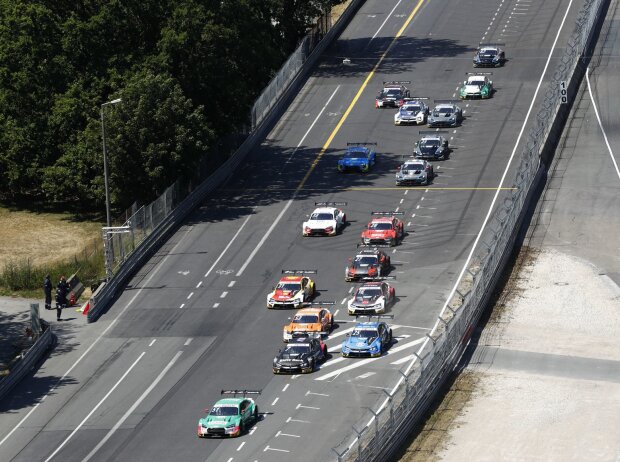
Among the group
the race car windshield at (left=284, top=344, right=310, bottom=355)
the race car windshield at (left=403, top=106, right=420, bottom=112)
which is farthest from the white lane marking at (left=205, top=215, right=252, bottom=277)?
the race car windshield at (left=403, top=106, right=420, bottom=112)

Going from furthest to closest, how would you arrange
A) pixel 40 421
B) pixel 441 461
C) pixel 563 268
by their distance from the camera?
pixel 563 268
pixel 40 421
pixel 441 461

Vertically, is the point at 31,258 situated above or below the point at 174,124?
below

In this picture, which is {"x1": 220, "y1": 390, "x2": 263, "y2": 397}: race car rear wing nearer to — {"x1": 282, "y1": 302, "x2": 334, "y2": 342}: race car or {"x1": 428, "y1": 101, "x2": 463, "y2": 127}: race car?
{"x1": 282, "y1": 302, "x2": 334, "y2": 342}: race car

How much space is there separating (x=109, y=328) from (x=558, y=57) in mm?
53654

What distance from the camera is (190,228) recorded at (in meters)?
91.6

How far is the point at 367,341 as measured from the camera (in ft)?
232

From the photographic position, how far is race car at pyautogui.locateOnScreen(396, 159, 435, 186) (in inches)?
3740

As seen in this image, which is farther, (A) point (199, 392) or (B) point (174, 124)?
(B) point (174, 124)

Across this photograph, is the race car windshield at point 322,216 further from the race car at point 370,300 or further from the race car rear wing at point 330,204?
the race car at point 370,300

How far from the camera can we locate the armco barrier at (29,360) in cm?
7131

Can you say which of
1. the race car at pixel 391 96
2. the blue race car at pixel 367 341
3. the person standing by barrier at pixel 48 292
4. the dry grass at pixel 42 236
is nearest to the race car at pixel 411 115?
the race car at pixel 391 96

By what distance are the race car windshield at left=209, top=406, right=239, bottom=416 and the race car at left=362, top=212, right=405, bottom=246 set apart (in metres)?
23.7

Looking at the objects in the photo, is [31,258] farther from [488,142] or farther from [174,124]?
[488,142]

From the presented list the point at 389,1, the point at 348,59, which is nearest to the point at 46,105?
the point at 348,59
